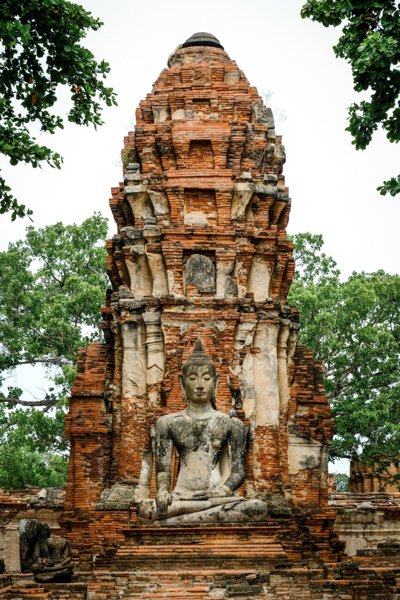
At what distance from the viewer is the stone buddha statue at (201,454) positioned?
12172 mm

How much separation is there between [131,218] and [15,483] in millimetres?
11360

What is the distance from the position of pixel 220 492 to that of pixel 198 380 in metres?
1.45

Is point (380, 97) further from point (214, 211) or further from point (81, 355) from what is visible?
point (81, 355)

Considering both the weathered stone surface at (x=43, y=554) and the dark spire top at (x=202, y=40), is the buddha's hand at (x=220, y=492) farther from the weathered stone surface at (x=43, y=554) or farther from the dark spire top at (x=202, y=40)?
the dark spire top at (x=202, y=40)

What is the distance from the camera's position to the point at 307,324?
27.2 m

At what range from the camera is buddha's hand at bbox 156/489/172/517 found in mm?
12055

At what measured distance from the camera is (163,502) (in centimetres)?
1209

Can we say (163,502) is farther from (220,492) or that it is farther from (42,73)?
(42,73)

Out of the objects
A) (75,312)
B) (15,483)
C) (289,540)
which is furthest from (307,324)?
(289,540)

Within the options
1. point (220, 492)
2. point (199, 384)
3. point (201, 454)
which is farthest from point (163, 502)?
point (199, 384)

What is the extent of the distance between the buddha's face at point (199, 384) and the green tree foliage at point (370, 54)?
3248 mm

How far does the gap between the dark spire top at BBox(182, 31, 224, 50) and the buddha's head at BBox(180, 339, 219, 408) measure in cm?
819

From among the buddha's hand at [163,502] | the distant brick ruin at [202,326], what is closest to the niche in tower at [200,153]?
the distant brick ruin at [202,326]

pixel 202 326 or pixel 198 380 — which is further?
pixel 202 326
